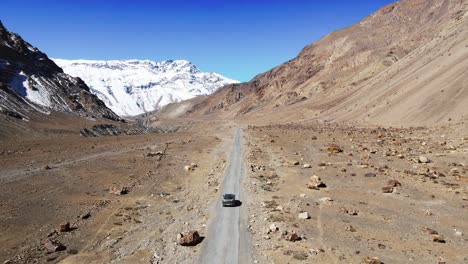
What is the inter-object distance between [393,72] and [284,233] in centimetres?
8932

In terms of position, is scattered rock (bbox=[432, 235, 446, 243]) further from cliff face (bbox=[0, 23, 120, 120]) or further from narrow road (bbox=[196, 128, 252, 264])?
cliff face (bbox=[0, 23, 120, 120])

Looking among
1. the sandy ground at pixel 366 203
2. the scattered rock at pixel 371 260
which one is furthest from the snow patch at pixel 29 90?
the scattered rock at pixel 371 260

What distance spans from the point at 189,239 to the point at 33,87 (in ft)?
332

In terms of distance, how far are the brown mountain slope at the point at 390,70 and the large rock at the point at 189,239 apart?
2116 inches

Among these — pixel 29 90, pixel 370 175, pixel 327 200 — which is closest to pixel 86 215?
pixel 327 200

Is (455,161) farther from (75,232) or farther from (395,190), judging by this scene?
(75,232)

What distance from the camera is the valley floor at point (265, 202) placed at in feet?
77.5

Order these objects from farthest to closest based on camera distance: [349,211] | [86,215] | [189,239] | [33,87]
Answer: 1. [33,87]
2. [86,215]
3. [349,211]
4. [189,239]

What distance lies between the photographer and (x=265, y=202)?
109 ft

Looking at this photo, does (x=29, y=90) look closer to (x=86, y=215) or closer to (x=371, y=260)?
(x=86, y=215)

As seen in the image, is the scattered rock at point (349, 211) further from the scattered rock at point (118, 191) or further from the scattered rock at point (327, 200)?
the scattered rock at point (118, 191)

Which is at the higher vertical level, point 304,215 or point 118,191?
point 118,191

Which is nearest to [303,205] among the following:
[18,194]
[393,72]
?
[18,194]

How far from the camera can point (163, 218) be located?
102 ft
